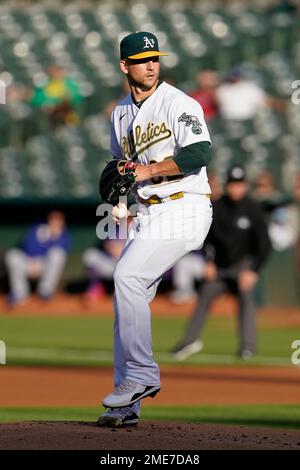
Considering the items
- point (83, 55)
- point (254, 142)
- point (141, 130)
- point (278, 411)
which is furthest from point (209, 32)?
point (141, 130)

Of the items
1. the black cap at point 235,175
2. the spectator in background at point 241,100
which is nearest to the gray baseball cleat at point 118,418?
the black cap at point 235,175

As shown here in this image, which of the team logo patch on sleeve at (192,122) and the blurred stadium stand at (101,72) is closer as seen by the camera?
the team logo patch on sleeve at (192,122)

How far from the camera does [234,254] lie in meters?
11.9

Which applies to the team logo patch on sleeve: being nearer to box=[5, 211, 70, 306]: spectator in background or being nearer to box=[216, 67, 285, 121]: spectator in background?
box=[5, 211, 70, 306]: spectator in background

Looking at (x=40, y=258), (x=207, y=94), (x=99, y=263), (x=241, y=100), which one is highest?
(x=207, y=94)

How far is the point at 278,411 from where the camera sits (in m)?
8.30

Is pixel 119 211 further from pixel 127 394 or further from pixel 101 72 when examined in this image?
pixel 101 72

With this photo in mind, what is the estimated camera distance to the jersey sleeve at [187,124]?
5867mm

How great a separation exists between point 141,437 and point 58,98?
13841 millimetres

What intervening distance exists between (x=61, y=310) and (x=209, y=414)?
944cm

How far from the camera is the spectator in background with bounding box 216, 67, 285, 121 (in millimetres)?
17750

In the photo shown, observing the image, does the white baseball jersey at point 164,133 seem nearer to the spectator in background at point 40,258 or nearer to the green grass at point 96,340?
the green grass at point 96,340

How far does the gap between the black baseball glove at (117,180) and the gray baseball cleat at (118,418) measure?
1.09m

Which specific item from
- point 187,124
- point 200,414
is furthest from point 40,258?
point 187,124
